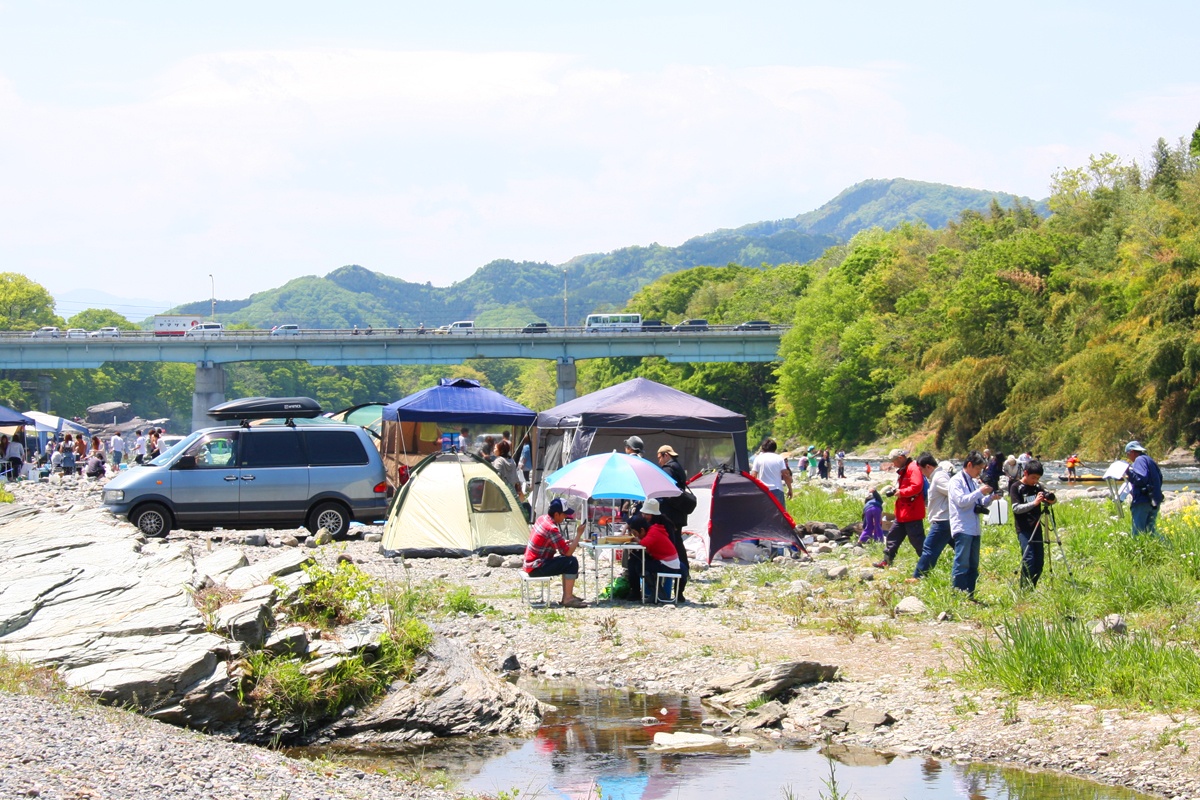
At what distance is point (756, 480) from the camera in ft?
58.8

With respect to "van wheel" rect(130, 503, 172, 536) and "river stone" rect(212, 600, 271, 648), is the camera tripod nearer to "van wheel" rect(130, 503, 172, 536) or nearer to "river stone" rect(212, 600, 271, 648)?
"river stone" rect(212, 600, 271, 648)

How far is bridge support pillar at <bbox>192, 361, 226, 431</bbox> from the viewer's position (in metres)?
80.7

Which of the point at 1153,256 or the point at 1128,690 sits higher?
the point at 1153,256

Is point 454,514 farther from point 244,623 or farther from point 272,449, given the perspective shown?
point 244,623

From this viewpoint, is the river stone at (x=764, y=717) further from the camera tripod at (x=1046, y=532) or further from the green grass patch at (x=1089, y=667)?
the camera tripod at (x=1046, y=532)

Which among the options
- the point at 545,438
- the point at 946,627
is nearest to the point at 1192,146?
the point at 545,438

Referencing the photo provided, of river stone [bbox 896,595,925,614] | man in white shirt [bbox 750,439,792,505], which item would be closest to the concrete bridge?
man in white shirt [bbox 750,439,792,505]

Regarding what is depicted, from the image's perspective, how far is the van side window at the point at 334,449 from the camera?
20.2 metres

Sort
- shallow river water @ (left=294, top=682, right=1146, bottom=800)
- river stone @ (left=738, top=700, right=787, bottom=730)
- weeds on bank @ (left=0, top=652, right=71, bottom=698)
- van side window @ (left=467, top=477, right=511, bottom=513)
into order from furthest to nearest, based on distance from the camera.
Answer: van side window @ (left=467, top=477, right=511, bottom=513)
river stone @ (left=738, top=700, right=787, bottom=730)
weeds on bank @ (left=0, top=652, right=71, bottom=698)
shallow river water @ (left=294, top=682, right=1146, bottom=800)

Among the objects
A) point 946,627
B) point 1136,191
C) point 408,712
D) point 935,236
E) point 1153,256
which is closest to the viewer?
point 408,712

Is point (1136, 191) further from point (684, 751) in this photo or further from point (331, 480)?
point (684, 751)

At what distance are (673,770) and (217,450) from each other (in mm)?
13418

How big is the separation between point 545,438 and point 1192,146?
202ft

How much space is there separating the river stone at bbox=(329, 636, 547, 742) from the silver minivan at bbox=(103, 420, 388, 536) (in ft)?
33.6
